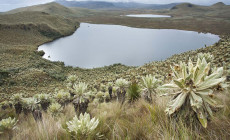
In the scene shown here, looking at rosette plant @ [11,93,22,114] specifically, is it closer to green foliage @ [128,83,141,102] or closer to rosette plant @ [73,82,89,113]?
rosette plant @ [73,82,89,113]

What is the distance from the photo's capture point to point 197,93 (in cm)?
236

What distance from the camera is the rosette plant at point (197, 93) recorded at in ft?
7.22

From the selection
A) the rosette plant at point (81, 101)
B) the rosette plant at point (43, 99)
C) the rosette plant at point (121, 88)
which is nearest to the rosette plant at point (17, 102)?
the rosette plant at point (43, 99)

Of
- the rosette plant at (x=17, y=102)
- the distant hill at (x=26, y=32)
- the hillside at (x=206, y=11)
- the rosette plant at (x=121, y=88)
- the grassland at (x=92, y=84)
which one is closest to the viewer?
the grassland at (x=92, y=84)

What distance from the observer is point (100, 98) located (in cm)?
907

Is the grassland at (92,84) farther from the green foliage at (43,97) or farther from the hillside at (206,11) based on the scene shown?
the hillside at (206,11)

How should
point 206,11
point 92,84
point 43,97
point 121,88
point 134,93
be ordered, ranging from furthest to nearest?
point 206,11 → point 92,84 → point 43,97 → point 121,88 → point 134,93

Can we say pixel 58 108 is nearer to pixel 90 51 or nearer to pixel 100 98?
pixel 100 98

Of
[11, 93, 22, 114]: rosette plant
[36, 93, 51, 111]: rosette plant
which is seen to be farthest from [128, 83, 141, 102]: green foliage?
[11, 93, 22, 114]: rosette plant

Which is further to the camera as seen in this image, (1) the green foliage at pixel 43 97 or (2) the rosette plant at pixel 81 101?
(1) the green foliage at pixel 43 97

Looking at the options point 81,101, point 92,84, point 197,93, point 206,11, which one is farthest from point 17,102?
point 206,11

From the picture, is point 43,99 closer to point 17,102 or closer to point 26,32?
point 17,102

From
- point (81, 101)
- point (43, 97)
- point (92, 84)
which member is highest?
point (81, 101)

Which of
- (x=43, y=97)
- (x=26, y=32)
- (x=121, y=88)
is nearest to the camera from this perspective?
(x=121, y=88)
